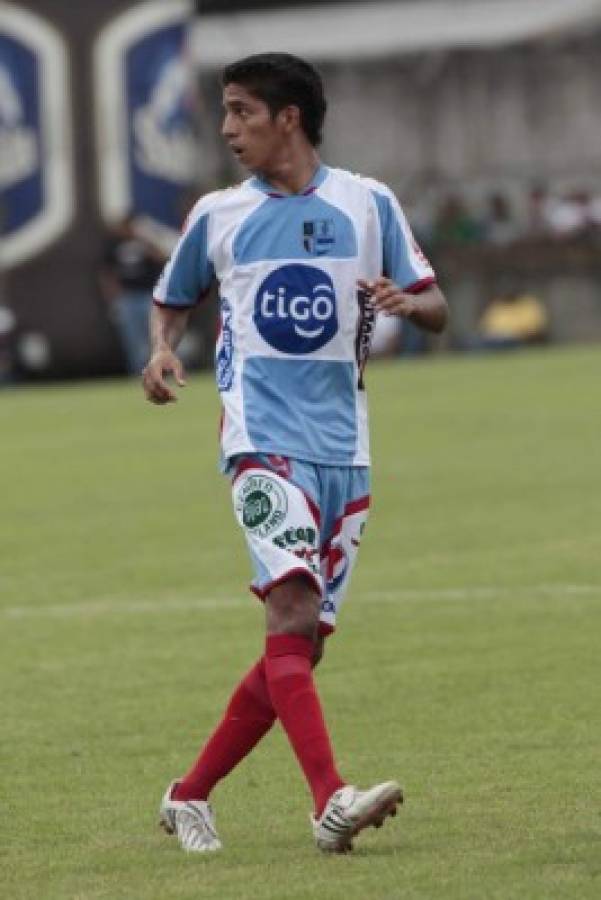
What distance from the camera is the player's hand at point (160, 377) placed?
7805 mm

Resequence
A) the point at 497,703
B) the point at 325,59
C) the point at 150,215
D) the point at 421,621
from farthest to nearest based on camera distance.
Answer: the point at 325,59, the point at 150,215, the point at 421,621, the point at 497,703

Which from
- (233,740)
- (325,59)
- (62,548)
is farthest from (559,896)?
(325,59)

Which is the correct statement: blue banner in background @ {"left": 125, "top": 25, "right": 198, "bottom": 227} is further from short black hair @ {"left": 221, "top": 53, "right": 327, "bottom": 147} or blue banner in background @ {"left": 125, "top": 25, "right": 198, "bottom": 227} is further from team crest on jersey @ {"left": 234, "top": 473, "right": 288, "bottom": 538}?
team crest on jersey @ {"left": 234, "top": 473, "right": 288, "bottom": 538}

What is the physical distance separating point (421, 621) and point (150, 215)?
72.0 feet

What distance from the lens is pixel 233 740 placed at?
25.5ft

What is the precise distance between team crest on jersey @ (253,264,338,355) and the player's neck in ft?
0.82

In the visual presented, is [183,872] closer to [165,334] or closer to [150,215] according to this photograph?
[165,334]

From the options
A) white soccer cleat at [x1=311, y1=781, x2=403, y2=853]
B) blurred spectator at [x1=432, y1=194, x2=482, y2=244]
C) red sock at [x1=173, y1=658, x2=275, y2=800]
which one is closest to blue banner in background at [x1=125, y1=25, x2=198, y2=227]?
blurred spectator at [x1=432, y1=194, x2=482, y2=244]

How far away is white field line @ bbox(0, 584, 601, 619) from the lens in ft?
44.5

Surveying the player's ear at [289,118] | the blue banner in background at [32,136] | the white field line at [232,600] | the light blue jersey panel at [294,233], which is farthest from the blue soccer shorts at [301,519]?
the blue banner in background at [32,136]

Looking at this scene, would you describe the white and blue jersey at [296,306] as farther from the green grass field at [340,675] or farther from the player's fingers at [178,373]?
the green grass field at [340,675]

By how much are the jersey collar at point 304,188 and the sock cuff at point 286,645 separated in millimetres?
1206

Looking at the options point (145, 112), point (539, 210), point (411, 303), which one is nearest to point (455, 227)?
point (539, 210)

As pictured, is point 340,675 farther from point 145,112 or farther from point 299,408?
point 145,112
